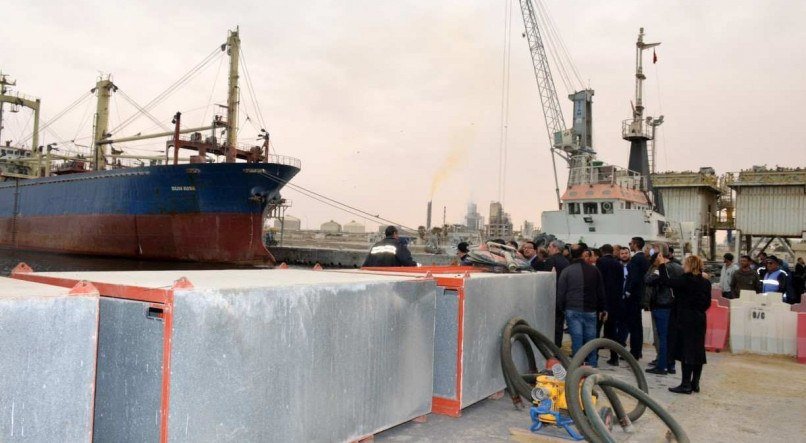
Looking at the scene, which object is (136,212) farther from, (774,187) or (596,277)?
(774,187)

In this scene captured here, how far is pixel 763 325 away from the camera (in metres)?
9.16

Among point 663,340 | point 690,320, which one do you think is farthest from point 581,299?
point 663,340

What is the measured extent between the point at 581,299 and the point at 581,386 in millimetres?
2642

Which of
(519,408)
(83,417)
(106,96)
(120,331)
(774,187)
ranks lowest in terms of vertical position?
(519,408)

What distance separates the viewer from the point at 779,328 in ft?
29.7

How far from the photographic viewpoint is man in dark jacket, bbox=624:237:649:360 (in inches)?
314

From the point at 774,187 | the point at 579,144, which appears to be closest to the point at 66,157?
the point at 579,144

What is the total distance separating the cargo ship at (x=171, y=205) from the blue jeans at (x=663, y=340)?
895 inches

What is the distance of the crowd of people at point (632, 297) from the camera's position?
639 cm

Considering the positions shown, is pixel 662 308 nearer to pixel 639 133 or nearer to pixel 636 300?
pixel 636 300

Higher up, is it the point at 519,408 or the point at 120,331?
the point at 120,331

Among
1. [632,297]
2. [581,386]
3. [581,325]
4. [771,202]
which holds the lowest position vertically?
[581,386]

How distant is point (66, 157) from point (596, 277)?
4863 cm

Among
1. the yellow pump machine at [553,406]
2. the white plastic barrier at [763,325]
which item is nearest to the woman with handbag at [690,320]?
the yellow pump machine at [553,406]
